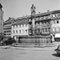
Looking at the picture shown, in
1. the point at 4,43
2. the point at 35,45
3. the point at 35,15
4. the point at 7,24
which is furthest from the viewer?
the point at 7,24

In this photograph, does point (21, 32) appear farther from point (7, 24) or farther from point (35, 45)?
point (35, 45)

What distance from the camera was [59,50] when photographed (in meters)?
4.85

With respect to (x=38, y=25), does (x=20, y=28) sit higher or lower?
lower

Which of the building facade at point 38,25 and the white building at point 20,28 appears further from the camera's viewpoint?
the white building at point 20,28

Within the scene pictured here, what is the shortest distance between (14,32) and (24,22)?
9.18 ft

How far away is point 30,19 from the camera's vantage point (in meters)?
20.1

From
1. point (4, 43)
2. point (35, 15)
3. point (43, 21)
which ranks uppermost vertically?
point (35, 15)

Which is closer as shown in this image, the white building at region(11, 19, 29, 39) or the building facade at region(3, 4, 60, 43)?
the building facade at region(3, 4, 60, 43)

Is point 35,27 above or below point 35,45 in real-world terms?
above

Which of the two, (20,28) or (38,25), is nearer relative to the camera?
(38,25)

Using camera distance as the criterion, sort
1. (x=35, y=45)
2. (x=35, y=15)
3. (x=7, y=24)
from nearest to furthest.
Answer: (x=35, y=45) < (x=35, y=15) < (x=7, y=24)

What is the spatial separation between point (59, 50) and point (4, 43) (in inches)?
319

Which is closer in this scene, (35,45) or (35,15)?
(35,45)

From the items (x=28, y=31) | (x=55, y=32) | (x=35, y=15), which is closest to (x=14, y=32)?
(x=28, y=31)
